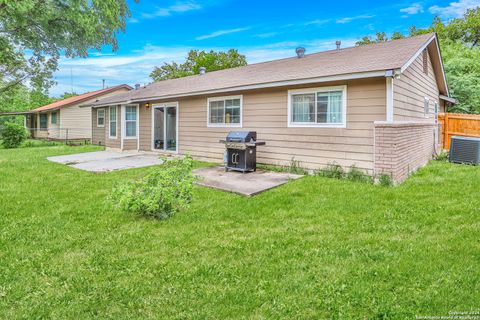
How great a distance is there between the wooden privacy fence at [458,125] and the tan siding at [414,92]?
1.17m

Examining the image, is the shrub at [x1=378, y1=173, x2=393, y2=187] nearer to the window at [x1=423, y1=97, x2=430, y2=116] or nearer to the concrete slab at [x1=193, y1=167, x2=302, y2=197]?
the concrete slab at [x1=193, y1=167, x2=302, y2=197]

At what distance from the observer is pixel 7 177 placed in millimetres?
7598

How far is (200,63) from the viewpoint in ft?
109

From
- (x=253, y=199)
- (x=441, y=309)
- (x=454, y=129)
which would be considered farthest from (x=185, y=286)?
(x=454, y=129)

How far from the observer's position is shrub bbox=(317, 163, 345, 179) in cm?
712

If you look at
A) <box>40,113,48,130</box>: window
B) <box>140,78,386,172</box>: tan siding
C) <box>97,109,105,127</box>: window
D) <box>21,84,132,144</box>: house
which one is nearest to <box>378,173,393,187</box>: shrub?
<box>140,78,386,172</box>: tan siding

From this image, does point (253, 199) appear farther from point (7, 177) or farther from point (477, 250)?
point (7, 177)

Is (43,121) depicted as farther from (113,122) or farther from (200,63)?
(200,63)

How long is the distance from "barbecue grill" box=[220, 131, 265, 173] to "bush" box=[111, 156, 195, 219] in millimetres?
3152

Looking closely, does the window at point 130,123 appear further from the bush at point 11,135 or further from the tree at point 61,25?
the bush at point 11,135

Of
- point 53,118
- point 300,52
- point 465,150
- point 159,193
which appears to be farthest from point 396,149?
point 53,118

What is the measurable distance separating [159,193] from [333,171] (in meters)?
4.33

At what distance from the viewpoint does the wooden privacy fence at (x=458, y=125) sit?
1068 centimetres

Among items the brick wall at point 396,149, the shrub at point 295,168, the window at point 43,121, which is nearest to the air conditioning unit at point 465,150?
the brick wall at point 396,149
